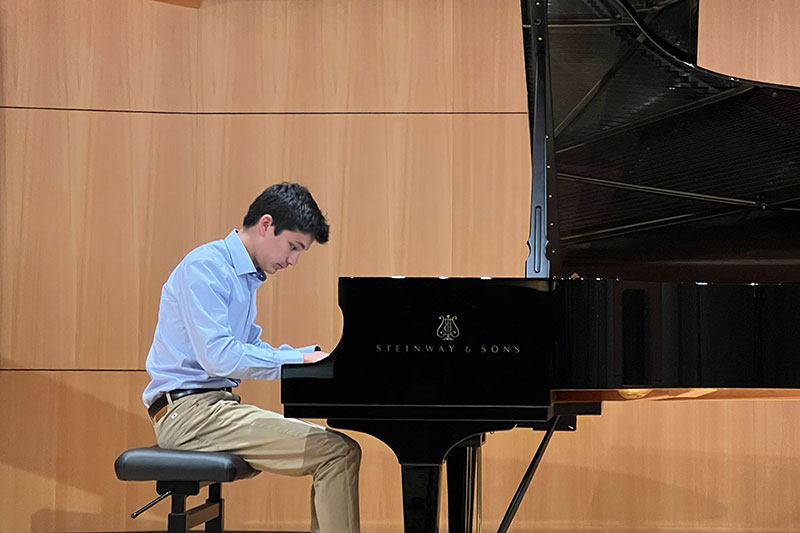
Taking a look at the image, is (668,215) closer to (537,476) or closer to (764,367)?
(764,367)

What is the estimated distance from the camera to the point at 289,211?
9.48 ft

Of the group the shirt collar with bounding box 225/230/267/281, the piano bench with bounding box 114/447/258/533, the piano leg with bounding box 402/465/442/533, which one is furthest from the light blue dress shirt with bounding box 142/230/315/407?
the piano leg with bounding box 402/465/442/533

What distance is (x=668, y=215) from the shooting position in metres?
2.37

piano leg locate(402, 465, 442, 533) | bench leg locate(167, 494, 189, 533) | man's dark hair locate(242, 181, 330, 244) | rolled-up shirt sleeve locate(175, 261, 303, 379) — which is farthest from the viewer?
man's dark hair locate(242, 181, 330, 244)

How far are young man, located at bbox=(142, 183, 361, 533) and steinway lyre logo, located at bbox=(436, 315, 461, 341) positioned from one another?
0.66m

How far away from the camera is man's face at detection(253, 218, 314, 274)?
2.90m

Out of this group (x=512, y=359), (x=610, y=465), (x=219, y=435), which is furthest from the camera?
(x=610, y=465)

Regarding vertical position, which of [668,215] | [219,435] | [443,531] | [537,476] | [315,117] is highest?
[315,117]

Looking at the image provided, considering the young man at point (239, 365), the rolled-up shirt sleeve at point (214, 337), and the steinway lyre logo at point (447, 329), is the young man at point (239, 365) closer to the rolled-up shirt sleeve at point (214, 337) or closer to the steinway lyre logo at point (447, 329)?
the rolled-up shirt sleeve at point (214, 337)

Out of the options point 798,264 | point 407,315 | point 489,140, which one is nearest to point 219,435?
point 407,315

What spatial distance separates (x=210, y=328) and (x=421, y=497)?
0.98 m

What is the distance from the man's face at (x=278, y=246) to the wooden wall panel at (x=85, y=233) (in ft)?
4.05

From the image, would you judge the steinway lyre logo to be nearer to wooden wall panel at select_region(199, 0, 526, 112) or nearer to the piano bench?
the piano bench

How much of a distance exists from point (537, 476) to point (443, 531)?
1.60 ft
